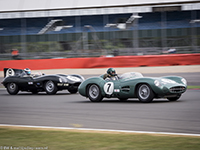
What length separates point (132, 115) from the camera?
693cm

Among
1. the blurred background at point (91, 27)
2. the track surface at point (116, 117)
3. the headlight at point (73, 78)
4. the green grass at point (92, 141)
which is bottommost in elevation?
the track surface at point (116, 117)

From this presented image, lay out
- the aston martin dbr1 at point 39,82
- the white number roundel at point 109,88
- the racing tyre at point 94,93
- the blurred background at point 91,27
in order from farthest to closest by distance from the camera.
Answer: the blurred background at point 91,27 → the aston martin dbr1 at point 39,82 → the racing tyre at point 94,93 → the white number roundel at point 109,88

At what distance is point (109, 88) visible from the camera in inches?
370

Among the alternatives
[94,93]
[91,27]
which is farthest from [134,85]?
[91,27]

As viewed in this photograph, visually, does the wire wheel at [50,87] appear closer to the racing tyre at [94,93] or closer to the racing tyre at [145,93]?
the racing tyre at [94,93]

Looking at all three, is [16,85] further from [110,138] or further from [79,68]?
[110,138]

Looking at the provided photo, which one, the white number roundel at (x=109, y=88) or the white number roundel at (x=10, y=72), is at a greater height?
the white number roundel at (x=10, y=72)

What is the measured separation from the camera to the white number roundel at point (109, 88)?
30.7ft

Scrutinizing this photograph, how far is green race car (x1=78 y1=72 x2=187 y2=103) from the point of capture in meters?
8.50

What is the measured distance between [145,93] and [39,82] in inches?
201

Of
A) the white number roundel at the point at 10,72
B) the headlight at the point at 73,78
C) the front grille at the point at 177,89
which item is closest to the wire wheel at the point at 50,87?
the headlight at the point at 73,78

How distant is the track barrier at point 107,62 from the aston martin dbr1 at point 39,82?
5.17m

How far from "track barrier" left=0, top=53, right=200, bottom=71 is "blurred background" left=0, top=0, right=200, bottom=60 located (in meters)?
1.36

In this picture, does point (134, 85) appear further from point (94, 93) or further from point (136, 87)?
point (94, 93)
